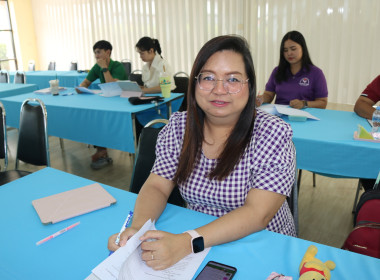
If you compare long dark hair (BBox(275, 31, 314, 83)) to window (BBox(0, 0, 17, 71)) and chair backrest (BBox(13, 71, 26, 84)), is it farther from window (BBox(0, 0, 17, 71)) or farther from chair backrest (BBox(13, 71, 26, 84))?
window (BBox(0, 0, 17, 71))

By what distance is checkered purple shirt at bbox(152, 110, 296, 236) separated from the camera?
1048 mm

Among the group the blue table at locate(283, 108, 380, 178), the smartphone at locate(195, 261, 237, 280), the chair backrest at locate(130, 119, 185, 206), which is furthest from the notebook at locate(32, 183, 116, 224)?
the blue table at locate(283, 108, 380, 178)

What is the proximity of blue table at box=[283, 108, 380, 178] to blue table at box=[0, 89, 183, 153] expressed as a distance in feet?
4.46

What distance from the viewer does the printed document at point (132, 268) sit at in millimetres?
774

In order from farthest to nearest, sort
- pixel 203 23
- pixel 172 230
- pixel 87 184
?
pixel 203 23 < pixel 87 184 < pixel 172 230

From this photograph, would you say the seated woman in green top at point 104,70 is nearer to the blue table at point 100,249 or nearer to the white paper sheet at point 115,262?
the blue table at point 100,249

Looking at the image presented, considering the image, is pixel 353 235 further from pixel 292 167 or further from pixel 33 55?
pixel 33 55

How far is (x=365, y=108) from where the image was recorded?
2201mm

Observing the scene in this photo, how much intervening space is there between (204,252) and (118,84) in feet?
8.94

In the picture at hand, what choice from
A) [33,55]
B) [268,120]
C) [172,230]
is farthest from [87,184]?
[33,55]

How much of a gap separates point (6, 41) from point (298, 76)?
26.5 feet

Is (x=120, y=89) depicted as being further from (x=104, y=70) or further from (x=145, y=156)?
(x=145, y=156)

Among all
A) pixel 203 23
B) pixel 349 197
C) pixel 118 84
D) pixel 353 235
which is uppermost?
pixel 203 23

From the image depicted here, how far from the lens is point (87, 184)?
1347 mm
